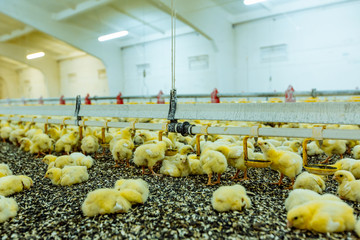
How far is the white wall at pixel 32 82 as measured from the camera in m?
18.0

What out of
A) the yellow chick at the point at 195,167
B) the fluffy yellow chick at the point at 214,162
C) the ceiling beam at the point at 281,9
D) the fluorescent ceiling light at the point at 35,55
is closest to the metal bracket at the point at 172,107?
the yellow chick at the point at 195,167

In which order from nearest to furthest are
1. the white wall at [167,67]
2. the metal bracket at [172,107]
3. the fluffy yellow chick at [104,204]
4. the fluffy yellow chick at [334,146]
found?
the fluffy yellow chick at [104,204] < the metal bracket at [172,107] < the fluffy yellow chick at [334,146] < the white wall at [167,67]

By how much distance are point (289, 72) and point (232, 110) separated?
7.87 m

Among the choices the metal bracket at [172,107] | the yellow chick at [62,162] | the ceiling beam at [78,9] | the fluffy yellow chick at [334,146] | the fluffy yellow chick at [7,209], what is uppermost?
the ceiling beam at [78,9]

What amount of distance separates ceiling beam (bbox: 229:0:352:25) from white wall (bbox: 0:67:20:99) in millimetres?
16553

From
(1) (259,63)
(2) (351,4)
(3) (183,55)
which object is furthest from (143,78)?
(2) (351,4)

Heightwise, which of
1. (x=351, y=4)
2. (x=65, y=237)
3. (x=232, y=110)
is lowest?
(x=65, y=237)

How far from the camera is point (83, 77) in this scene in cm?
1630

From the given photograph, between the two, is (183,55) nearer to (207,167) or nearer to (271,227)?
(207,167)

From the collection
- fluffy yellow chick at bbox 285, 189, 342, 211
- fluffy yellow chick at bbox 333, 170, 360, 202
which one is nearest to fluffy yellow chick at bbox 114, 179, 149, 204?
fluffy yellow chick at bbox 285, 189, 342, 211

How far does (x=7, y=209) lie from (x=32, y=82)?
1933 cm

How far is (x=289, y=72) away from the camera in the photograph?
9.45m

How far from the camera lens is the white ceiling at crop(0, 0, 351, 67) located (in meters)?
9.34

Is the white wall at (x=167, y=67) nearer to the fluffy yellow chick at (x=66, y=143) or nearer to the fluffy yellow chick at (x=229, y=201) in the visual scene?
the fluffy yellow chick at (x=66, y=143)
